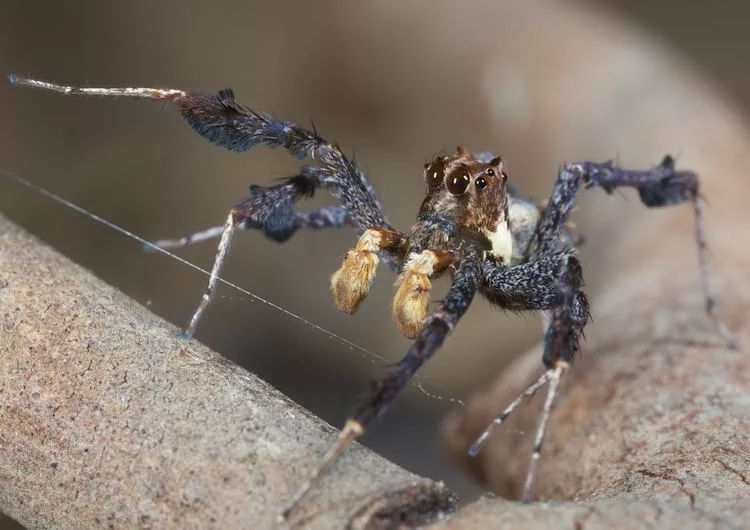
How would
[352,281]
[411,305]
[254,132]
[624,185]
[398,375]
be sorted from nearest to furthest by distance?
1. [398,375]
2. [411,305]
3. [352,281]
4. [254,132]
5. [624,185]

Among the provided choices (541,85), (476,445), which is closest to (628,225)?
(541,85)

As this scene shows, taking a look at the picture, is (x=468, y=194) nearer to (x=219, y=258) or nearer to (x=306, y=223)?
(x=306, y=223)

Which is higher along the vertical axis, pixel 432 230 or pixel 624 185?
pixel 624 185

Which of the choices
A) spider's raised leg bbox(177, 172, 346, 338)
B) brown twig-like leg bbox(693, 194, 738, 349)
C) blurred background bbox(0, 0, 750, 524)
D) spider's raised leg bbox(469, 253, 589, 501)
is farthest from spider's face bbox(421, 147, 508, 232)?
blurred background bbox(0, 0, 750, 524)

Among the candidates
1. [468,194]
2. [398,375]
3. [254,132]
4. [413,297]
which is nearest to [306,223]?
[254,132]

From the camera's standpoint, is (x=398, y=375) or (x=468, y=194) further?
(x=468, y=194)

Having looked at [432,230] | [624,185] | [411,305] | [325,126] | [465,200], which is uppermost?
[624,185]
